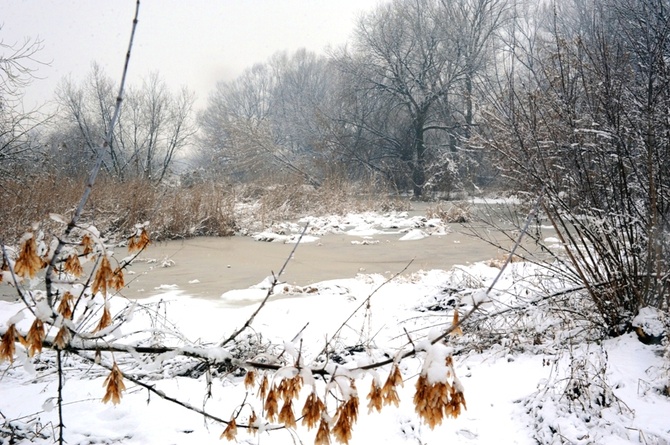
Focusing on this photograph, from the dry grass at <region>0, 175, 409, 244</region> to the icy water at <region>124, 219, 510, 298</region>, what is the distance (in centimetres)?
79

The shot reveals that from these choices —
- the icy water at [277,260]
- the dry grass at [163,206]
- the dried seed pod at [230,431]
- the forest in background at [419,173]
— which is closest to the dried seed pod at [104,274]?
the forest in background at [419,173]

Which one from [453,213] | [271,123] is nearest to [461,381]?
[453,213]

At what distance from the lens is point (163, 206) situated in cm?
1291

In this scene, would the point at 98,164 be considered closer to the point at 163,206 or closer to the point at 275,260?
the point at 275,260

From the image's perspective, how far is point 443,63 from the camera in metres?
23.8

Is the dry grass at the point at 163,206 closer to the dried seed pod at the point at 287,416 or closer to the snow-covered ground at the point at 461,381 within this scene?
the snow-covered ground at the point at 461,381

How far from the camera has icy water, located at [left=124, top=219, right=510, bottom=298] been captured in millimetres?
7715

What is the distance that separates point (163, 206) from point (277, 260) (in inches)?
186

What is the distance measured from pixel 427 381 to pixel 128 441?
2.17 metres

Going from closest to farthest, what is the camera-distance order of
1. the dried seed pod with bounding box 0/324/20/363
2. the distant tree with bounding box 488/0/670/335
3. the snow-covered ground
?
the dried seed pod with bounding box 0/324/20/363 → the snow-covered ground → the distant tree with bounding box 488/0/670/335

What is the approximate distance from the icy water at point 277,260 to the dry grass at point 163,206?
79cm

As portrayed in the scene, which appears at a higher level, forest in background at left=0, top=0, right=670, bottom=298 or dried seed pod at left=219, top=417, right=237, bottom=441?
forest in background at left=0, top=0, right=670, bottom=298

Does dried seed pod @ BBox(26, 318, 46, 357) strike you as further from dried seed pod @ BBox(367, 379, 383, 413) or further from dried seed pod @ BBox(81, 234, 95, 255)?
dried seed pod @ BBox(367, 379, 383, 413)

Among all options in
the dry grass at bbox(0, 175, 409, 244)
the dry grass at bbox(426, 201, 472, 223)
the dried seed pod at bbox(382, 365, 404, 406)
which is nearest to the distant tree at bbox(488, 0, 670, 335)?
the dried seed pod at bbox(382, 365, 404, 406)
